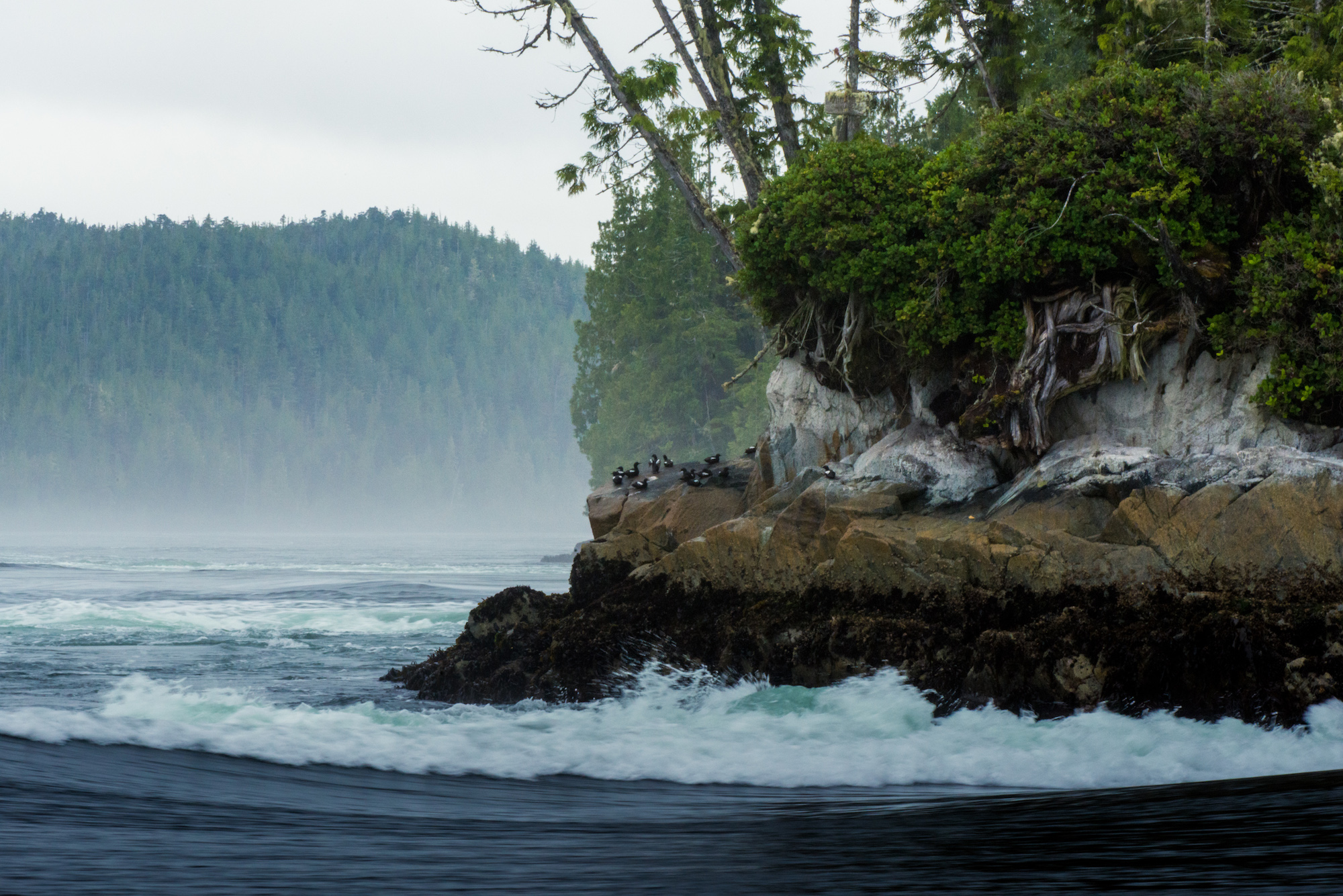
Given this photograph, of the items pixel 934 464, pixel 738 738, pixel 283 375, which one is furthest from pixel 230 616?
pixel 283 375

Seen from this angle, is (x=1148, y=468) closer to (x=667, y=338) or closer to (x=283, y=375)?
(x=667, y=338)

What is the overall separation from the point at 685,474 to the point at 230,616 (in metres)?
11.5

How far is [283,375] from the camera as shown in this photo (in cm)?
15188

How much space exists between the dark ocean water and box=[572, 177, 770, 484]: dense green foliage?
37791 mm

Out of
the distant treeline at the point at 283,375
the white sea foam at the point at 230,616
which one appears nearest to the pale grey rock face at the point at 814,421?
the white sea foam at the point at 230,616

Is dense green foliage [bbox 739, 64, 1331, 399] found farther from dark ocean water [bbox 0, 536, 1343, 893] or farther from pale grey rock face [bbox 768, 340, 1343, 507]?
dark ocean water [bbox 0, 536, 1343, 893]

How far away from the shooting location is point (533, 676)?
13.1m

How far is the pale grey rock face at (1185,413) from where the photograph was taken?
11.7 meters

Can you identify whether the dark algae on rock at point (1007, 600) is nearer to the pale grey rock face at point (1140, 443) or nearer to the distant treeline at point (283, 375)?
the pale grey rock face at point (1140, 443)

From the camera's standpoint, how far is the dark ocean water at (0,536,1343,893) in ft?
19.2

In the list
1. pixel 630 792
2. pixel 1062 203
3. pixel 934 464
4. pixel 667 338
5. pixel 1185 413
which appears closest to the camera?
pixel 630 792

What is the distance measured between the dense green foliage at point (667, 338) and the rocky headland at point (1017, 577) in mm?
35211

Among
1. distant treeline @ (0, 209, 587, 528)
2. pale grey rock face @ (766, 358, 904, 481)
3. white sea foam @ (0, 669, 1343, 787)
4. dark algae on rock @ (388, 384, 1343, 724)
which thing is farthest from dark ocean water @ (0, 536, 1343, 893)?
distant treeline @ (0, 209, 587, 528)

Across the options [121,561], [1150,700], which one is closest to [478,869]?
[1150,700]
